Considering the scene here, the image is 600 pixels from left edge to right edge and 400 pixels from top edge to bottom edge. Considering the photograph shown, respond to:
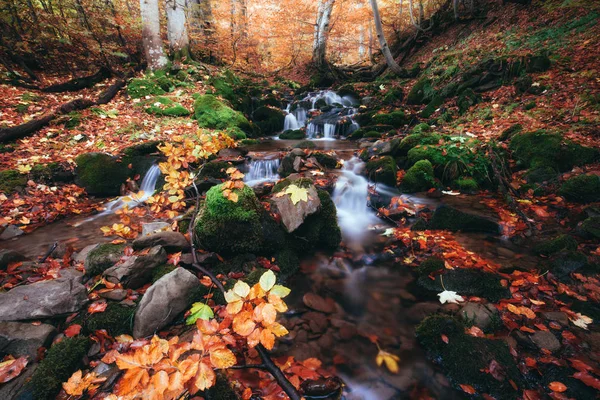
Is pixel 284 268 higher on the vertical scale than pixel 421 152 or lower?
lower

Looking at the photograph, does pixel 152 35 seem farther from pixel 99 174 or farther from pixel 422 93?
pixel 422 93

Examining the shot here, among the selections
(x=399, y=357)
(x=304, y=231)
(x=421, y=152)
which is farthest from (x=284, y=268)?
(x=421, y=152)

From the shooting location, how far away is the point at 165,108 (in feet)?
29.2

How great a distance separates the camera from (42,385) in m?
1.83

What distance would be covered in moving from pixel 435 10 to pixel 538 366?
2014 cm

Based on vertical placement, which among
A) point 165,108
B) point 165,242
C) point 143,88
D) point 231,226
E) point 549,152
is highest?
point 143,88

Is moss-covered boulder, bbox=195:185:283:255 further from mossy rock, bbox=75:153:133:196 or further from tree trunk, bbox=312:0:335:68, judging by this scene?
tree trunk, bbox=312:0:335:68

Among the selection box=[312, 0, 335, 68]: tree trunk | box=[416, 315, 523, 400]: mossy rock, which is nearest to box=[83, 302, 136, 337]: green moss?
box=[416, 315, 523, 400]: mossy rock

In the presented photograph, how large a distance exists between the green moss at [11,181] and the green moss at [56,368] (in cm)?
503

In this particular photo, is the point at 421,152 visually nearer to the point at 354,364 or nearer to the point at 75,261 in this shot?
the point at 354,364

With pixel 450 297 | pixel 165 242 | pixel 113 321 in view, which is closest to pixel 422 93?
pixel 450 297

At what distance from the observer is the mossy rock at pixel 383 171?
6.06 metres

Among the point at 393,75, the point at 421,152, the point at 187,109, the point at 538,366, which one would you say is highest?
the point at 393,75

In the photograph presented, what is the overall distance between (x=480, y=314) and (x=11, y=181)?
8.33m
